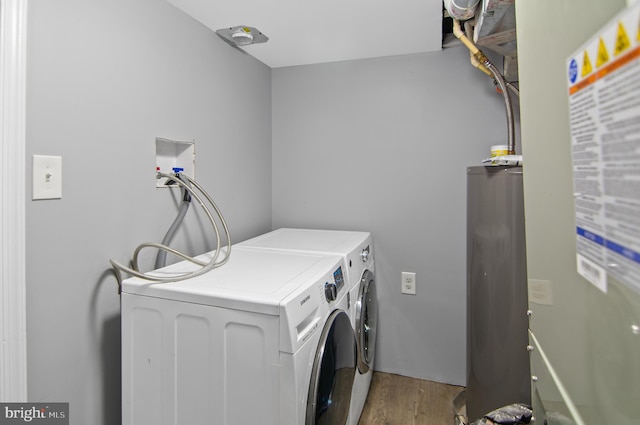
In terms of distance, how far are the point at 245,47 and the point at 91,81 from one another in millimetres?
1042

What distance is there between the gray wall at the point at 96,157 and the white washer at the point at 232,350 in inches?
6.6

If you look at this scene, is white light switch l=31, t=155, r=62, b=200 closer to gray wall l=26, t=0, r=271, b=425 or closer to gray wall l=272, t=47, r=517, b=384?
gray wall l=26, t=0, r=271, b=425

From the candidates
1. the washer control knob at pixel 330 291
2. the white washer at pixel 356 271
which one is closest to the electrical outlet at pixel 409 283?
the white washer at pixel 356 271

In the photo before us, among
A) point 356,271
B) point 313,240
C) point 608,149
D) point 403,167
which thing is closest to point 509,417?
point 608,149

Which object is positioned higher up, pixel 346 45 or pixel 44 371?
pixel 346 45

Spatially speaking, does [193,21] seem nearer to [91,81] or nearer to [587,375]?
[91,81]

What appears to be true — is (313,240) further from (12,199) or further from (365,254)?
(12,199)

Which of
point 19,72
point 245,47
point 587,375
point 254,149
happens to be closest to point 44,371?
point 19,72

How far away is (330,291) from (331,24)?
4.37 ft

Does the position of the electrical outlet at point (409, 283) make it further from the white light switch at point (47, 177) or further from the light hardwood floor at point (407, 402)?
the white light switch at point (47, 177)

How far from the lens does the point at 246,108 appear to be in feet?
6.71

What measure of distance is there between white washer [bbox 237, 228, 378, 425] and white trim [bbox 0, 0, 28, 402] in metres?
0.93

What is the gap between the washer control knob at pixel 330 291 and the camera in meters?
1.16

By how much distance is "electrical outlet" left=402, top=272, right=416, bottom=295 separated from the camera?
6.85 feet
